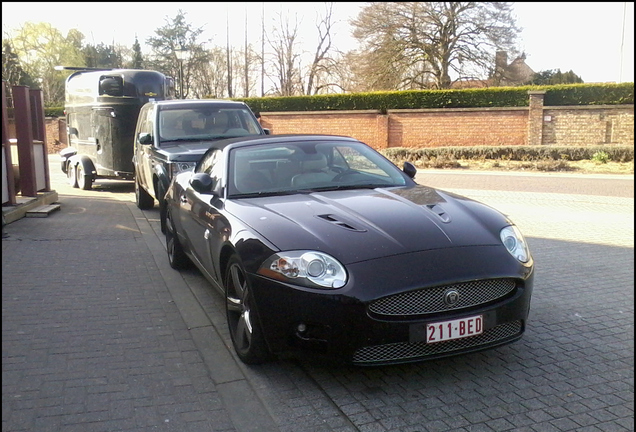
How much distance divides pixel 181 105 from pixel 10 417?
8028 mm

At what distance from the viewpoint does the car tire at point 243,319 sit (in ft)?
13.1

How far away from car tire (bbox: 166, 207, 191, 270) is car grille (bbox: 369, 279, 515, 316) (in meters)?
3.71

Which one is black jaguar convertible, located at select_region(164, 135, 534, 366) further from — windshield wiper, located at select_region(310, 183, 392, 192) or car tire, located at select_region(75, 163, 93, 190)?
car tire, located at select_region(75, 163, 93, 190)

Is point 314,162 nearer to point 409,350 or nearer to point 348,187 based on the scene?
point 348,187

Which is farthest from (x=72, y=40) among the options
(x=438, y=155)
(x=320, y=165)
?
(x=320, y=165)

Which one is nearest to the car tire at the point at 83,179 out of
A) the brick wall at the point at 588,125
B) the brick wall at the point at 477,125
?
the brick wall at the point at 477,125

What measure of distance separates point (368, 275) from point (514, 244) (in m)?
1.18

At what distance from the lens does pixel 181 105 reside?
10.9 metres

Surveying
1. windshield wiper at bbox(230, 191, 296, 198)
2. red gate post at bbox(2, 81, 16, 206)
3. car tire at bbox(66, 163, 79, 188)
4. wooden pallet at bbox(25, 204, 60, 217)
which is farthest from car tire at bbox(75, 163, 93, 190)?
windshield wiper at bbox(230, 191, 296, 198)

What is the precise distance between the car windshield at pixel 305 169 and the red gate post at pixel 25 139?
6.87 metres

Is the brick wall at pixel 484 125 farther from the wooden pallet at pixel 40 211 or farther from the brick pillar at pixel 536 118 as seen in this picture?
the wooden pallet at pixel 40 211

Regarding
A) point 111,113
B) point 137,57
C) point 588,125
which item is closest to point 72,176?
point 111,113

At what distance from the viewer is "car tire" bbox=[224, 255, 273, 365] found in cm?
399

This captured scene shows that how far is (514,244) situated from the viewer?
418cm
